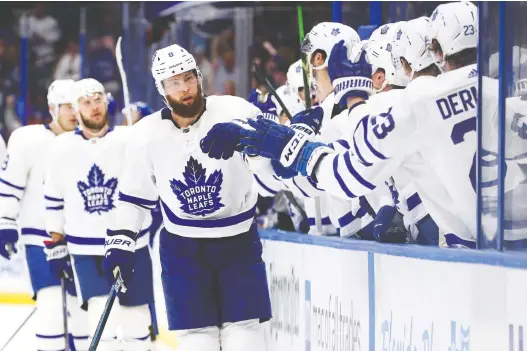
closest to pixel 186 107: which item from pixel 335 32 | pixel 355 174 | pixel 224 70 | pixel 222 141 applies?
pixel 222 141

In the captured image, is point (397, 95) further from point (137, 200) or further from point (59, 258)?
point (59, 258)

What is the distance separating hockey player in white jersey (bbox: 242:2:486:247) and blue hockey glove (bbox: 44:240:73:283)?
231 centimetres

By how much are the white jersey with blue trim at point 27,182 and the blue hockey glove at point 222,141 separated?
246 centimetres

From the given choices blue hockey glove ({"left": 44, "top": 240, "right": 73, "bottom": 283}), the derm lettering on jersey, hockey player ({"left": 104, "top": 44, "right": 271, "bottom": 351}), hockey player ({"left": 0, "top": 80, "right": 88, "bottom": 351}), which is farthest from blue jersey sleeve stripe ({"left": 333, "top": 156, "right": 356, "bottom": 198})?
hockey player ({"left": 0, "top": 80, "right": 88, "bottom": 351})

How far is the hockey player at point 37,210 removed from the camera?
603cm

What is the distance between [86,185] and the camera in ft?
18.6

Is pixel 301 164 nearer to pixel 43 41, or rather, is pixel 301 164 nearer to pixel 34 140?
pixel 34 140

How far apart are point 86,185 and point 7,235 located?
0.79m

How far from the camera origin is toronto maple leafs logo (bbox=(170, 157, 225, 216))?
423 centimetres

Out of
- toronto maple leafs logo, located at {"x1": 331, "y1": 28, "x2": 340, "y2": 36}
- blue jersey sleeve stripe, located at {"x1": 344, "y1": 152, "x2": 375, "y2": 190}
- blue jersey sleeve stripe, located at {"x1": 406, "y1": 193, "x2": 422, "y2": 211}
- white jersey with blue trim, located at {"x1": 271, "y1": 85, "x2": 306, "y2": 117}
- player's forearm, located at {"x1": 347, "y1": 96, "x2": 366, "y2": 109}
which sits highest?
toronto maple leafs logo, located at {"x1": 331, "y1": 28, "x2": 340, "y2": 36}

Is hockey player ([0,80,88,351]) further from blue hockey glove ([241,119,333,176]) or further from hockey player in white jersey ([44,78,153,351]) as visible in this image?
blue hockey glove ([241,119,333,176])

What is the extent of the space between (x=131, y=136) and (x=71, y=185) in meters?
1.34

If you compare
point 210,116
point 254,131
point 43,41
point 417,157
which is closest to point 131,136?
point 210,116

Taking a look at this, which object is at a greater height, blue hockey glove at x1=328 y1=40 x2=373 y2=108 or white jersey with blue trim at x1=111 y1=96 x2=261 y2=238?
blue hockey glove at x1=328 y1=40 x2=373 y2=108
